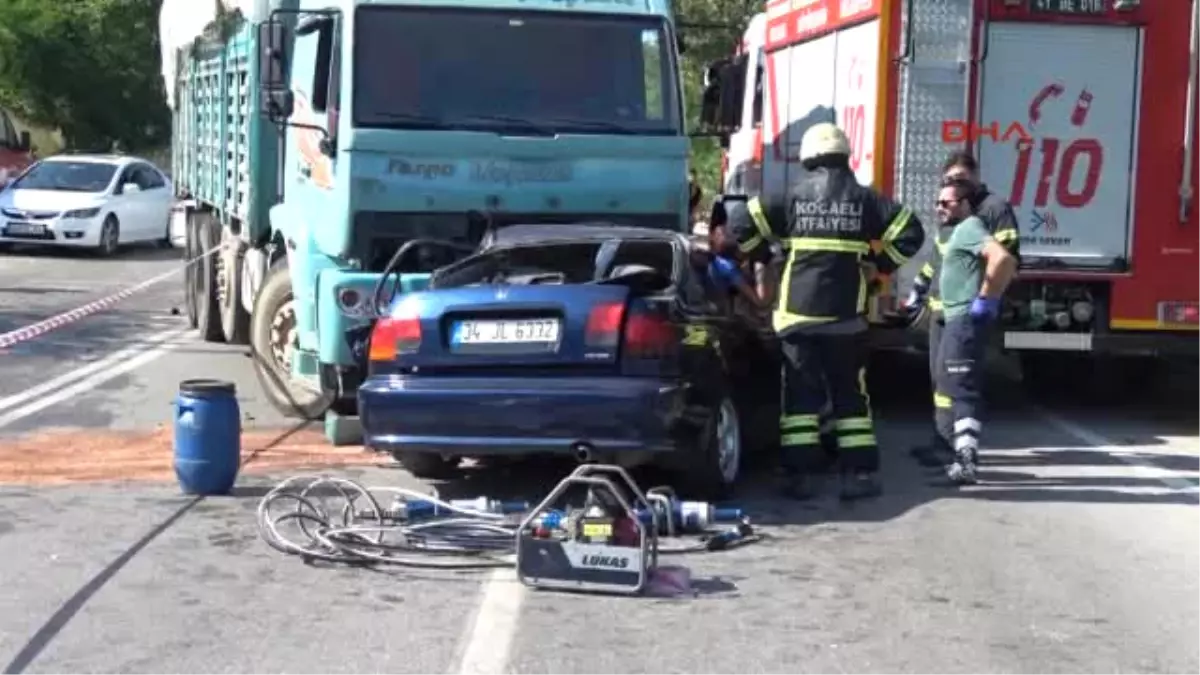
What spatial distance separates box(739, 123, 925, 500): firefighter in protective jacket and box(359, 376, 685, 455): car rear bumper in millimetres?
1047

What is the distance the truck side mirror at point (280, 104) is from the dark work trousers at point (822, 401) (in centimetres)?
345

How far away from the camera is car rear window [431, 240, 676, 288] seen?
29.0ft

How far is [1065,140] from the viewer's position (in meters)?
11.6

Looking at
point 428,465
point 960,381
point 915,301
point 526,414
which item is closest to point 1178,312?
point 915,301

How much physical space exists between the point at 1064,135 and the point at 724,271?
3.37m

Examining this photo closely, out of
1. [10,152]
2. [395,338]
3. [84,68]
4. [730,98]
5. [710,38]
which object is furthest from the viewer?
[84,68]

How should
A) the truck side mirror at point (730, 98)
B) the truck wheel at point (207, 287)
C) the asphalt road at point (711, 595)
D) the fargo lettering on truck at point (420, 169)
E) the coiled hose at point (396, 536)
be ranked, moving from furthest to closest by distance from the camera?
the truck wheel at point (207, 287), the truck side mirror at point (730, 98), the fargo lettering on truck at point (420, 169), the coiled hose at point (396, 536), the asphalt road at point (711, 595)

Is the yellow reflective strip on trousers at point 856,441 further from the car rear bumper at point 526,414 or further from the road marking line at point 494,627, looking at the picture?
the road marking line at point 494,627

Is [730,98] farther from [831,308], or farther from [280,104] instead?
Answer: [280,104]

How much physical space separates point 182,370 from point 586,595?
7.72m

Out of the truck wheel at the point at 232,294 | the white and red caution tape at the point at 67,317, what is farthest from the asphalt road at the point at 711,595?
the white and red caution tape at the point at 67,317

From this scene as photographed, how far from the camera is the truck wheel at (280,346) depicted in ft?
36.6

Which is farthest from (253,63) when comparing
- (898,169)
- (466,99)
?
(898,169)

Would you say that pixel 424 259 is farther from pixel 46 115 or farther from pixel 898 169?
pixel 46 115
